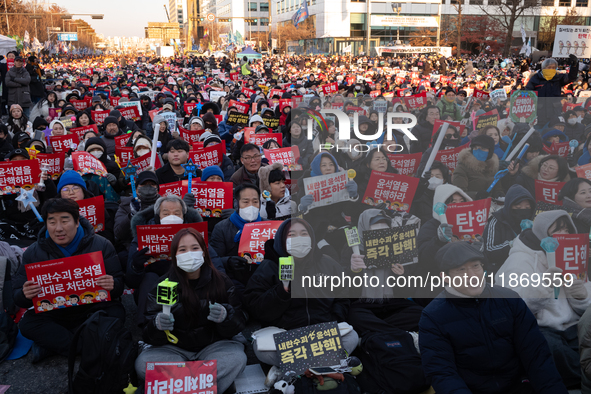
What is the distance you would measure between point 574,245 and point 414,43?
63245 millimetres

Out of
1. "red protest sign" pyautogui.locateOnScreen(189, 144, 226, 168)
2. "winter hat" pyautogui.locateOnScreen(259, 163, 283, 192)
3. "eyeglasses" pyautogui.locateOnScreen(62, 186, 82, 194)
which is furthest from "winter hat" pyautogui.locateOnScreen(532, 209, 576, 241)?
"red protest sign" pyautogui.locateOnScreen(189, 144, 226, 168)

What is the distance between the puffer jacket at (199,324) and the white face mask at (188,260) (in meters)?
Answer: 0.11

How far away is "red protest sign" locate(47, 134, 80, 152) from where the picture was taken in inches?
324

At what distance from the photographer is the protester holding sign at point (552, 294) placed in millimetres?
3402

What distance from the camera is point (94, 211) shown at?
5094 mm

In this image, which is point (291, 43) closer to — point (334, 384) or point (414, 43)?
point (414, 43)

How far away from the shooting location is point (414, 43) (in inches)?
2443

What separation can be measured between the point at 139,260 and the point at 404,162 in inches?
155

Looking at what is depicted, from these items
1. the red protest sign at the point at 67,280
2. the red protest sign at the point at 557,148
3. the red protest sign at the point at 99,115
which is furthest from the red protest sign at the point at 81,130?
the red protest sign at the point at 557,148

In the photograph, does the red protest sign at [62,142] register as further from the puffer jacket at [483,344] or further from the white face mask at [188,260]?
the puffer jacket at [483,344]

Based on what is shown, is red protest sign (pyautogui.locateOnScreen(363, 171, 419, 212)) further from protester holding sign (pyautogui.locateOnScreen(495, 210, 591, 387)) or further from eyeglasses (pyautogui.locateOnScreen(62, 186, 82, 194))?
eyeglasses (pyautogui.locateOnScreen(62, 186, 82, 194))

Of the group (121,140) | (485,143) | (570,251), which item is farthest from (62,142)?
(570,251)

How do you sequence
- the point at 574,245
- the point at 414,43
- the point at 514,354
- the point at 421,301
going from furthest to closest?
the point at 414,43, the point at 421,301, the point at 574,245, the point at 514,354

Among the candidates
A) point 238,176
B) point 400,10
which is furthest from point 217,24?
point 238,176
